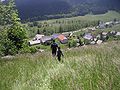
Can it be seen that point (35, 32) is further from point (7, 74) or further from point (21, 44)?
point (7, 74)

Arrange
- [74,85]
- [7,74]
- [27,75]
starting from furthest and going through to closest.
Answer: [7,74] < [27,75] < [74,85]

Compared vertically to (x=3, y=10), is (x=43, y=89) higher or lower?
higher

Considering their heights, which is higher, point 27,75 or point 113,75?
point 113,75

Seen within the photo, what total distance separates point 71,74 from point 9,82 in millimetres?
1644

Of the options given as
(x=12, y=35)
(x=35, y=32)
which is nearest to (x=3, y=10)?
(x=12, y=35)

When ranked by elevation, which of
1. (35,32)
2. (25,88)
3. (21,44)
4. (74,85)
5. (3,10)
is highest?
(74,85)

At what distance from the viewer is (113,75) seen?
5.31 meters

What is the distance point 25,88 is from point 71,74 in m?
0.89

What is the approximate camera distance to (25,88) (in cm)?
631

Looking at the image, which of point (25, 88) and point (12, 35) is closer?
point (25, 88)

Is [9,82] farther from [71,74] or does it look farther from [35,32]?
[35,32]

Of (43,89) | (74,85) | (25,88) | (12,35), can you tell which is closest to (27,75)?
(25,88)

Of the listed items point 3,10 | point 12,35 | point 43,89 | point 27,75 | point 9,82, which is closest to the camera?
point 43,89

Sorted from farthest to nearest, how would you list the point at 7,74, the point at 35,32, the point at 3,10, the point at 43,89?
the point at 35,32 < the point at 3,10 < the point at 7,74 < the point at 43,89
